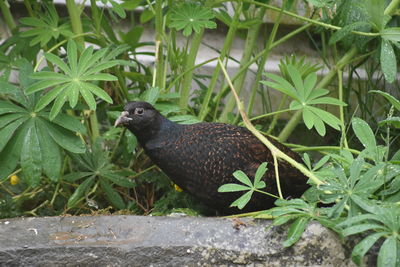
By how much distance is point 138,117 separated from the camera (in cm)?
295

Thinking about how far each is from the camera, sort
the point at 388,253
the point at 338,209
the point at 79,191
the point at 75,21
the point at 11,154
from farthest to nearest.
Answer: the point at 75,21 → the point at 79,191 → the point at 11,154 → the point at 338,209 → the point at 388,253

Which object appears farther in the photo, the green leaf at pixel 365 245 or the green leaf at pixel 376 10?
the green leaf at pixel 376 10

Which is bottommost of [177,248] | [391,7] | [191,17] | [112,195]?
[112,195]

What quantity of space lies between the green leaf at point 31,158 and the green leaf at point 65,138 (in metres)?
0.07

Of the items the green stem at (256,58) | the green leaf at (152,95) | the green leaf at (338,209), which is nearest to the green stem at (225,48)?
the green stem at (256,58)

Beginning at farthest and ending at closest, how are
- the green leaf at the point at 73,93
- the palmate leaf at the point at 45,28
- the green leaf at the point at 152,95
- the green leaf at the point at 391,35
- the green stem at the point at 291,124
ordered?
the green stem at the point at 291,124, the palmate leaf at the point at 45,28, the green leaf at the point at 152,95, the green leaf at the point at 391,35, the green leaf at the point at 73,93

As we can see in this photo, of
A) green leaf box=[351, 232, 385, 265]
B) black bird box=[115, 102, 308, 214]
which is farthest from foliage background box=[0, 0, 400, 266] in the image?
black bird box=[115, 102, 308, 214]

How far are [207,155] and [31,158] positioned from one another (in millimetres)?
650

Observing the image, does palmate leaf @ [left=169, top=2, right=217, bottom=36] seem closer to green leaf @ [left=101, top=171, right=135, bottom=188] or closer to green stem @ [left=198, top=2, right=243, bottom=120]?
green stem @ [left=198, top=2, right=243, bottom=120]

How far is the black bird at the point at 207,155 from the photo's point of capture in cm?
287

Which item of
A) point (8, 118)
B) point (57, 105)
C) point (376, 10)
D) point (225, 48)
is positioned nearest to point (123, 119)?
point (57, 105)

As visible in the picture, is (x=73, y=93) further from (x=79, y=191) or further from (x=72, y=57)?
(x=79, y=191)

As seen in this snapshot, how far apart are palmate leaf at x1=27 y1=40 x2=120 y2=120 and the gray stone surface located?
A: 51cm

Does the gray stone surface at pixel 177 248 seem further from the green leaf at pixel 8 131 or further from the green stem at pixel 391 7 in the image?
the green stem at pixel 391 7
